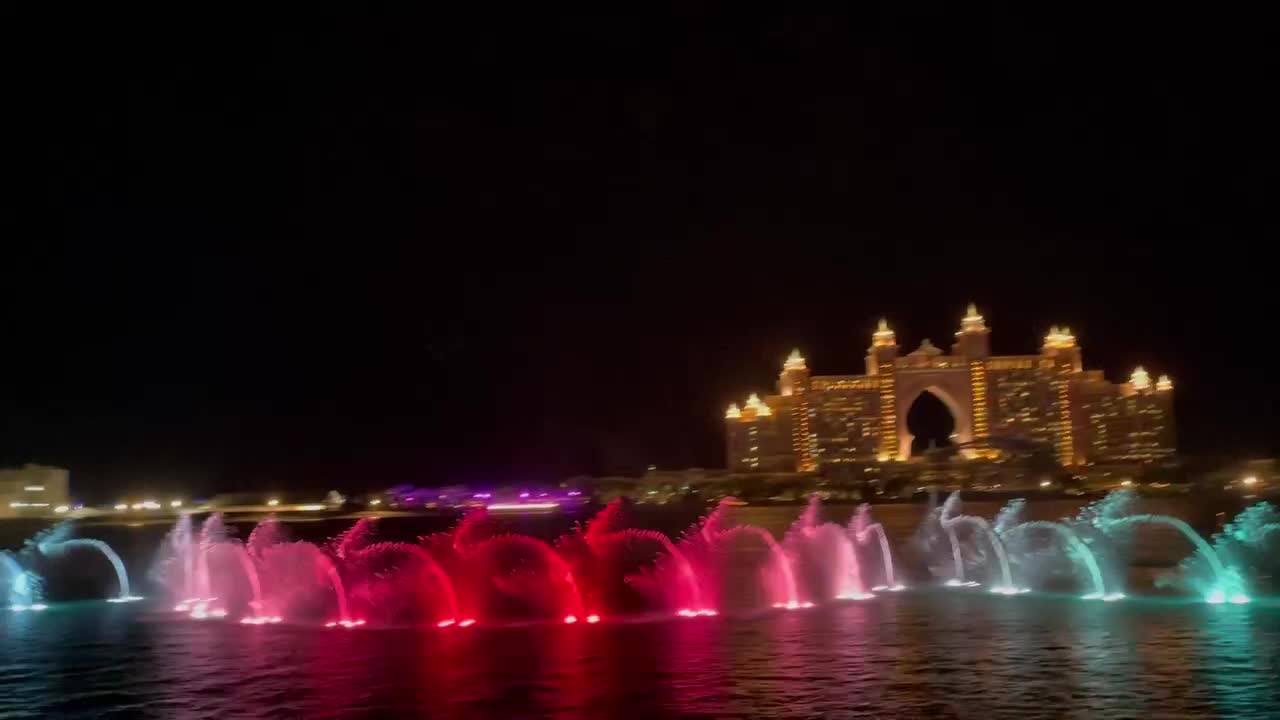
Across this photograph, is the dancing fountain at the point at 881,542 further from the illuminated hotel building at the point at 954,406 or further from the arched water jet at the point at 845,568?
the illuminated hotel building at the point at 954,406

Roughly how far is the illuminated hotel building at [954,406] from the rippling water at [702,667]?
74.7m

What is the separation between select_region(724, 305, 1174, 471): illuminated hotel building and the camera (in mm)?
98938

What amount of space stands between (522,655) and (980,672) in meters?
6.98

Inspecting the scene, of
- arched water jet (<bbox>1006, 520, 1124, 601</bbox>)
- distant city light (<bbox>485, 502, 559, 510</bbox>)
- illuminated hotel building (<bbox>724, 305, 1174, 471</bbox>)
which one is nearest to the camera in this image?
arched water jet (<bbox>1006, 520, 1124, 601</bbox>)

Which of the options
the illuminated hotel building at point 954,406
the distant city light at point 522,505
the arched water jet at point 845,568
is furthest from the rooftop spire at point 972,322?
the arched water jet at point 845,568

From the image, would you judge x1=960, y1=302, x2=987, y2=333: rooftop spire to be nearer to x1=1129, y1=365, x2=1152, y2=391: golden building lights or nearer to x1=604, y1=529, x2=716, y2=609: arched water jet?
x1=1129, y1=365, x2=1152, y2=391: golden building lights

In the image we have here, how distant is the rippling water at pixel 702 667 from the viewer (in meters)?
15.7

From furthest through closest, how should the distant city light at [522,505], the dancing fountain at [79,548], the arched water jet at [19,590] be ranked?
the distant city light at [522,505] → the dancing fountain at [79,548] → the arched water jet at [19,590]

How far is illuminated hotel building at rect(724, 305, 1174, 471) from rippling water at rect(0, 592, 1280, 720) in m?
74.7

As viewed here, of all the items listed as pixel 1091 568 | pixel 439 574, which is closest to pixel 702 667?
pixel 439 574

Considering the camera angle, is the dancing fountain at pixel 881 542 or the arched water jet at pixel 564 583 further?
the dancing fountain at pixel 881 542

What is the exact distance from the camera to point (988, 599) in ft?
92.7

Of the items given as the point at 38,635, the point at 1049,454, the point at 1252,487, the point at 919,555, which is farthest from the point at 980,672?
the point at 1049,454

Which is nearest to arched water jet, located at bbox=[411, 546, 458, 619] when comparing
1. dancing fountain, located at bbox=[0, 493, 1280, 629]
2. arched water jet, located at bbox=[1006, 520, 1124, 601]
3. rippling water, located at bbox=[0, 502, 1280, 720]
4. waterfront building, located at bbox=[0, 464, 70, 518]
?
dancing fountain, located at bbox=[0, 493, 1280, 629]
